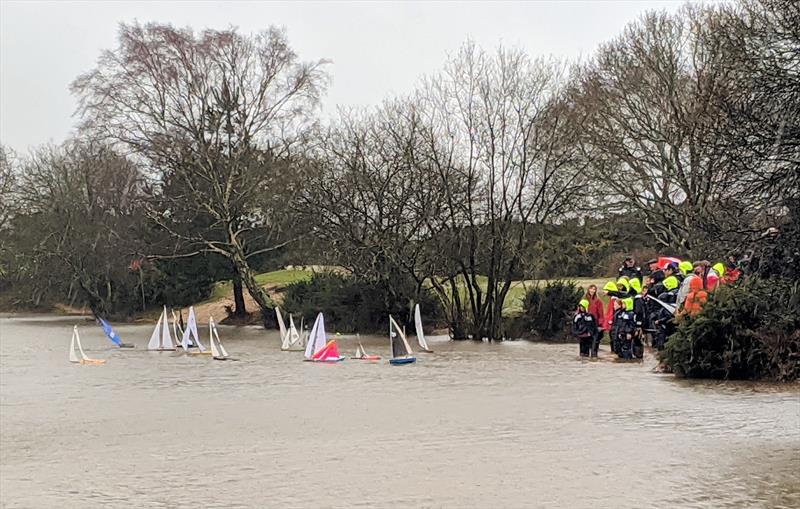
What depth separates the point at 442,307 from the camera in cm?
3431

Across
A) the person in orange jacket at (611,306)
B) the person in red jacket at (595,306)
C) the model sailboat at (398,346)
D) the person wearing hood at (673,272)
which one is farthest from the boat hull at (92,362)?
the person wearing hood at (673,272)

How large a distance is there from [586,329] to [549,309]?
730cm

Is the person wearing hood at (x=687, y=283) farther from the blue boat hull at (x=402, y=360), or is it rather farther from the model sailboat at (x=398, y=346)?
the model sailboat at (x=398, y=346)

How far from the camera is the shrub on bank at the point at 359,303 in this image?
35.3 m

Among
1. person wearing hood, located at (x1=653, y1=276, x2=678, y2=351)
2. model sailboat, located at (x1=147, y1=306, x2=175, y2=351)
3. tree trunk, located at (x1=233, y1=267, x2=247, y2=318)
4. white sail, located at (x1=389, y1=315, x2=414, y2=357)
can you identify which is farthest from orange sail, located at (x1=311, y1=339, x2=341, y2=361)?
tree trunk, located at (x1=233, y1=267, x2=247, y2=318)

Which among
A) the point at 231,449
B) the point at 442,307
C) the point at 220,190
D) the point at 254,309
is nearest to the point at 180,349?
the point at 442,307

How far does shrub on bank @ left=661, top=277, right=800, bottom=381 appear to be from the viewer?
17.6 m

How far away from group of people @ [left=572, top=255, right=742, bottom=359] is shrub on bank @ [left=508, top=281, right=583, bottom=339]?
5.79 meters

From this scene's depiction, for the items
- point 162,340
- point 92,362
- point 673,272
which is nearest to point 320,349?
point 92,362

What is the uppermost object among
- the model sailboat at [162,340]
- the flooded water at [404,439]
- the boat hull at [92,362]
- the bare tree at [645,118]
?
the bare tree at [645,118]

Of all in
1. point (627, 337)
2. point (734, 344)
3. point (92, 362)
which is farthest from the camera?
point (92, 362)

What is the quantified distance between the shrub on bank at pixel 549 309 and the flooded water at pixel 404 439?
7.19 metres

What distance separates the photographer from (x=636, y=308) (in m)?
23.2

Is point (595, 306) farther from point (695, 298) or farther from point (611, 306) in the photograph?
point (695, 298)
